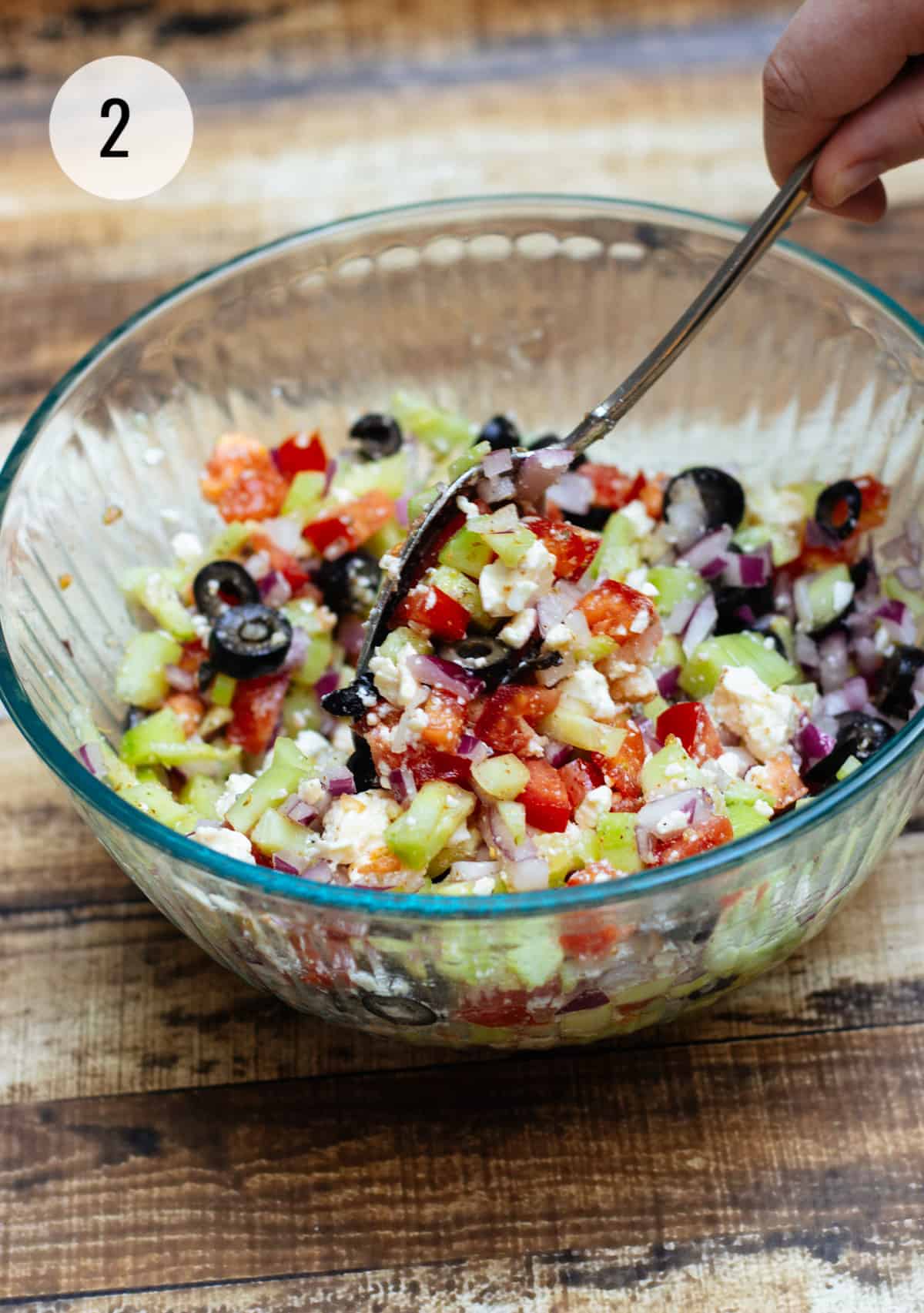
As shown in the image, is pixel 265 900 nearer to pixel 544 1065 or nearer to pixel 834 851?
pixel 544 1065

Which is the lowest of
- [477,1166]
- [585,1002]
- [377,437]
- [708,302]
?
[477,1166]

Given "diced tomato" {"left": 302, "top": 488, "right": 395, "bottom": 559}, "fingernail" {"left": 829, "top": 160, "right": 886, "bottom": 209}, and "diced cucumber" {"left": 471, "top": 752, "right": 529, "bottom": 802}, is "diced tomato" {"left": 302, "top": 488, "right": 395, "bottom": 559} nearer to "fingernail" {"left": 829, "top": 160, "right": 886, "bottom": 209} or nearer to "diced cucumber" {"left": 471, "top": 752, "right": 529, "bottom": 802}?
"diced cucumber" {"left": 471, "top": 752, "right": 529, "bottom": 802}

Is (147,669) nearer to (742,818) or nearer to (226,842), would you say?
(226,842)

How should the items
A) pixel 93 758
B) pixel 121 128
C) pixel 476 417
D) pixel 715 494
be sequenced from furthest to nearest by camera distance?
pixel 121 128
pixel 476 417
pixel 715 494
pixel 93 758

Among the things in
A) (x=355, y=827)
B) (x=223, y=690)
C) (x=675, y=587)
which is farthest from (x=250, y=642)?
(x=675, y=587)

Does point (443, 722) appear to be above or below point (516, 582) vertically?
below

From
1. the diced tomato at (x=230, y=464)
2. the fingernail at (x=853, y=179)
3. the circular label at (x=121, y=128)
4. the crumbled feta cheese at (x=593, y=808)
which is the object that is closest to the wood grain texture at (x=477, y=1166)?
the crumbled feta cheese at (x=593, y=808)

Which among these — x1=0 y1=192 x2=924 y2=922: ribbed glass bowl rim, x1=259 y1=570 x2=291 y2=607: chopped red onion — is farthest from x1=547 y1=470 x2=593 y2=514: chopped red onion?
x1=0 y1=192 x2=924 y2=922: ribbed glass bowl rim
